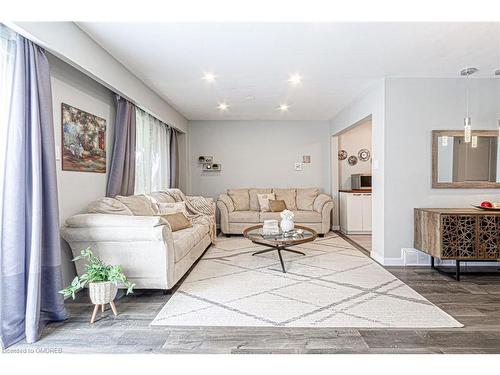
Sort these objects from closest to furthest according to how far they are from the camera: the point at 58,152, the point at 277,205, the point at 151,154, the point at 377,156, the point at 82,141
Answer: the point at 58,152, the point at 82,141, the point at 377,156, the point at 151,154, the point at 277,205

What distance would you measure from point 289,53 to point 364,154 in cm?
447

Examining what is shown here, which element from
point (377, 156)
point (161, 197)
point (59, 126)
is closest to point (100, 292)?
point (59, 126)

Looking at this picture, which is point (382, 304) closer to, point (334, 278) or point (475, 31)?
point (334, 278)

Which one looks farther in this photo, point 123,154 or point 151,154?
point 151,154

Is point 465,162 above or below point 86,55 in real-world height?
below

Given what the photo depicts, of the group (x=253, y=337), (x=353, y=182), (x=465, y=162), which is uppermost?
(x=465, y=162)

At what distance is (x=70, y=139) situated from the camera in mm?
3086

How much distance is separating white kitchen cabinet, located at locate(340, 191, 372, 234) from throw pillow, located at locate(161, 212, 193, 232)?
11.6 feet

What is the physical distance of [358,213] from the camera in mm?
6254

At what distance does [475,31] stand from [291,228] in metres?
2.83

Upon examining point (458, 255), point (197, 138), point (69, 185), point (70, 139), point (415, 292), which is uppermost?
point (197, 138)

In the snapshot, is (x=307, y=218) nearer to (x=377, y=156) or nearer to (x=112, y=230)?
(x=377, y=156)

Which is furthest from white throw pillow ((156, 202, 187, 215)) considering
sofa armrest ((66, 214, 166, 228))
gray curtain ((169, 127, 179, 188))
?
gray curtain ((169, 127, 179, 188))

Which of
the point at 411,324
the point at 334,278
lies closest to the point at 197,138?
the point at 334,278
